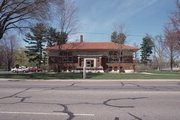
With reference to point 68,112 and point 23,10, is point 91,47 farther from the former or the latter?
point 68,112

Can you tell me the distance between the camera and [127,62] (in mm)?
36469

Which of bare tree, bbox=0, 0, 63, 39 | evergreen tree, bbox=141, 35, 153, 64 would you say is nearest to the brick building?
bare tree, bbox=0, 0, 63, 39

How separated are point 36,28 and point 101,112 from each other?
20144mm

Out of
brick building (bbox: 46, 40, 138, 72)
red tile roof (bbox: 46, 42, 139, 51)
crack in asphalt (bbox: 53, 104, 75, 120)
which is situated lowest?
crack in asphalt (bbox: 53, 104, 75, 120)

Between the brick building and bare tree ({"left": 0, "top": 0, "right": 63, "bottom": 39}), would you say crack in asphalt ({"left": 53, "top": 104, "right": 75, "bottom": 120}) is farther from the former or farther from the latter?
the brick building

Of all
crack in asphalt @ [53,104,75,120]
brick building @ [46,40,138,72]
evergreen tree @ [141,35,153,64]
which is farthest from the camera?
evergreen tree @ [141,35,153,64]

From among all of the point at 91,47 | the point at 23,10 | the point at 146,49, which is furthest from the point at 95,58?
the point at 146,49

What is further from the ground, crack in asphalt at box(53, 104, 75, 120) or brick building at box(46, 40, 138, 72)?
brick building at box(46, 40, 138, 72)

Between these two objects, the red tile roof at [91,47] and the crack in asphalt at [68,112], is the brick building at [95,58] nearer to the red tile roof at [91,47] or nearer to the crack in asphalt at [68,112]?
the red tile roof at [91,47]

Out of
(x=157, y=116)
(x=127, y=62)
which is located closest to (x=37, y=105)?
(x=157, y=116)

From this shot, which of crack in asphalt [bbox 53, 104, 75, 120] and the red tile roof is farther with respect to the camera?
the red tile roof

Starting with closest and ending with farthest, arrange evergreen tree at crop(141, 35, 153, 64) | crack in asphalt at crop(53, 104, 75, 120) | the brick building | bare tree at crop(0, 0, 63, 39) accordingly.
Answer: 1. crack in asphalt at crop(53, 104, 75, 120)
2. bare tree at crop(0, 0, 63, 39)
3. the brick building
4. evergreen tree at crop(141, 35, 153, 64)

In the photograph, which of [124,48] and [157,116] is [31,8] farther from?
[124,48]

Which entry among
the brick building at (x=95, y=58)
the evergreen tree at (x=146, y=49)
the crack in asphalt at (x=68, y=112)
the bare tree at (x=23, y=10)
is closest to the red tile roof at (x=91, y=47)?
the brick building at (x=95, y=58)
